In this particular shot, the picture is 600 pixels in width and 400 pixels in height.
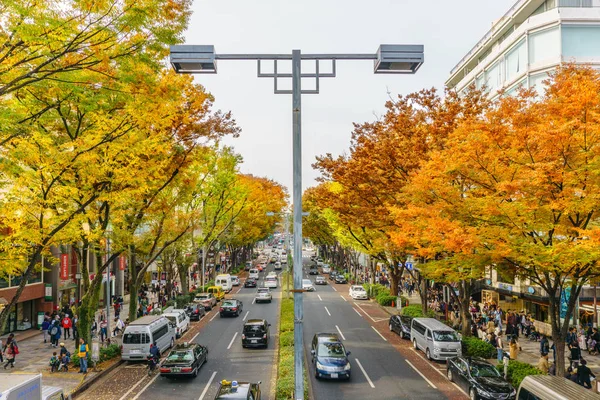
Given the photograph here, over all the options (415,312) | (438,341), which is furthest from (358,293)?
(438,341)

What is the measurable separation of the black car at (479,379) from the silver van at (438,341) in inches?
104

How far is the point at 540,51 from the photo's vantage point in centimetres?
3250

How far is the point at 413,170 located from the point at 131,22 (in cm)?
1684

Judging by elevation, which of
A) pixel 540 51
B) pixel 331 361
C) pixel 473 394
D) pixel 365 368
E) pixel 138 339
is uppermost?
pixel 540 51

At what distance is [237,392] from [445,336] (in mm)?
12532

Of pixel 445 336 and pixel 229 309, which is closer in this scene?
pixel 445 336

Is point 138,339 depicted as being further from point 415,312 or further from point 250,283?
point 250,283

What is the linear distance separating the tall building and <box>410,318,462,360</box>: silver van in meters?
7.55

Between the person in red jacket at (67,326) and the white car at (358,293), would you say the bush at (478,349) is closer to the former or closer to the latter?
the person in red jacket at (67,326)

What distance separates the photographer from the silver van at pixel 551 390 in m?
11.3

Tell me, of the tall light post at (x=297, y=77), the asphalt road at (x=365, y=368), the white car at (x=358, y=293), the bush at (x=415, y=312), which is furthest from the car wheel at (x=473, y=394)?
the white car at (x=358, y=293)

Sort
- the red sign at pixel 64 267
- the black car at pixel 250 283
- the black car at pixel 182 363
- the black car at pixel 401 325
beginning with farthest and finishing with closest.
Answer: the black car at pixel 250 283, the red sign at pixel 64 267, the black car at pixel 401 325, the black car at pixel 182 363

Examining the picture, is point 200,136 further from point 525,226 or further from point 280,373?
point 525,226

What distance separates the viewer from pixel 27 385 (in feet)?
39.2
